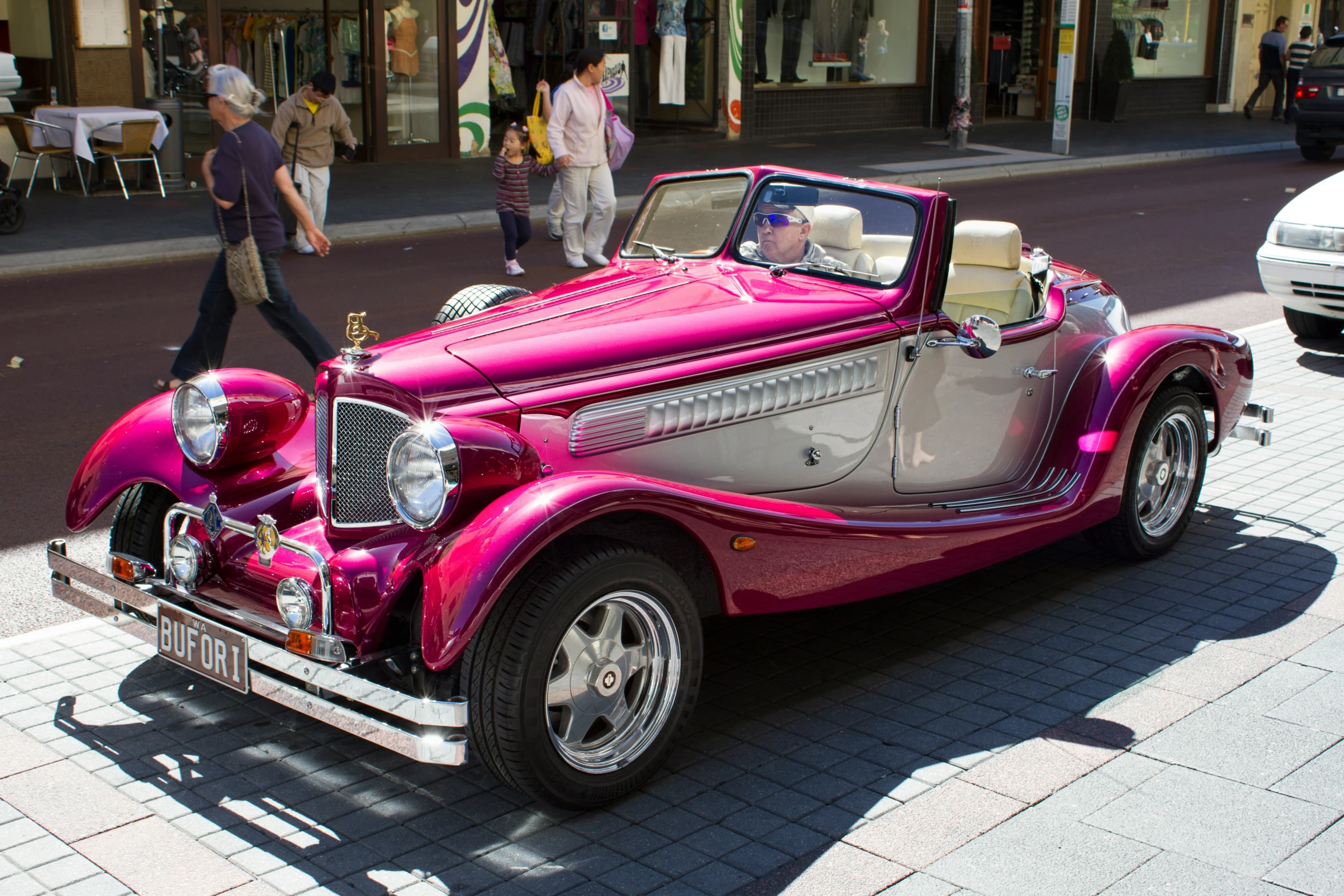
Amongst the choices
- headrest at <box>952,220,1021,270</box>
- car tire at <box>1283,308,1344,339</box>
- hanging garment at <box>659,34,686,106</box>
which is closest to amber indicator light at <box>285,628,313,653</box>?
headrest at <box>952,220,1021,270</box>

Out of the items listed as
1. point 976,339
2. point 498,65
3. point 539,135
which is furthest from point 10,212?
point 976,339

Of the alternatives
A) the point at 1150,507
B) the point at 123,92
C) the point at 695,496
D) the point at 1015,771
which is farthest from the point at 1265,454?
the point at 123,92

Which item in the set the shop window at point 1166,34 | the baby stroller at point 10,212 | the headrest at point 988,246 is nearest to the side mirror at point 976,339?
the headrest at point 988,246

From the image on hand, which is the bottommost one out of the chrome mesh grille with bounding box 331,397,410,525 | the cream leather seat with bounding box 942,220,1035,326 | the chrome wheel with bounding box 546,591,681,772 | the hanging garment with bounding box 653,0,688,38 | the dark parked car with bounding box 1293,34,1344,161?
the chrome wheel with bounding box 546,591,681,772

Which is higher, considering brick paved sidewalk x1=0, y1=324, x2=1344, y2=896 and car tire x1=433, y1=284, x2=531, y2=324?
car tire x1=433, y1=284, x2=531, y2=324

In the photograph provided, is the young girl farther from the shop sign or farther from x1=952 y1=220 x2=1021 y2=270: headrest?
the shop sign

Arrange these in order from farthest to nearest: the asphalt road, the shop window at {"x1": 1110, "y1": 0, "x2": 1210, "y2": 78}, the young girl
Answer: the shop window at {"x1": 1110, "y1": 0, "x2": 1210, "y2": 78} < the young girl < the asphalt road

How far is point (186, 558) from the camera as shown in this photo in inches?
155

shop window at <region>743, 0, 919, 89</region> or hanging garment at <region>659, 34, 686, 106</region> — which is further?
shop window at <region>743, 0, 919, 89</region>

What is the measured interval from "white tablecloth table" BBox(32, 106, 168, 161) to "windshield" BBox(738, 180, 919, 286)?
11186mm

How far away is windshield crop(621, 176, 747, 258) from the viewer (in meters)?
5.05

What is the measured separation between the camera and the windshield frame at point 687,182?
5.00 meters

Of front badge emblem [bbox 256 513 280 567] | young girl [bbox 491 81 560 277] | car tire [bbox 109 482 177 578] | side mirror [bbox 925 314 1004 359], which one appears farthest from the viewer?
young girl [bbox 491 81 560 277]

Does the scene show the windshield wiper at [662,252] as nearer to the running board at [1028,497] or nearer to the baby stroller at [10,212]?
the running board at [1028,497]
